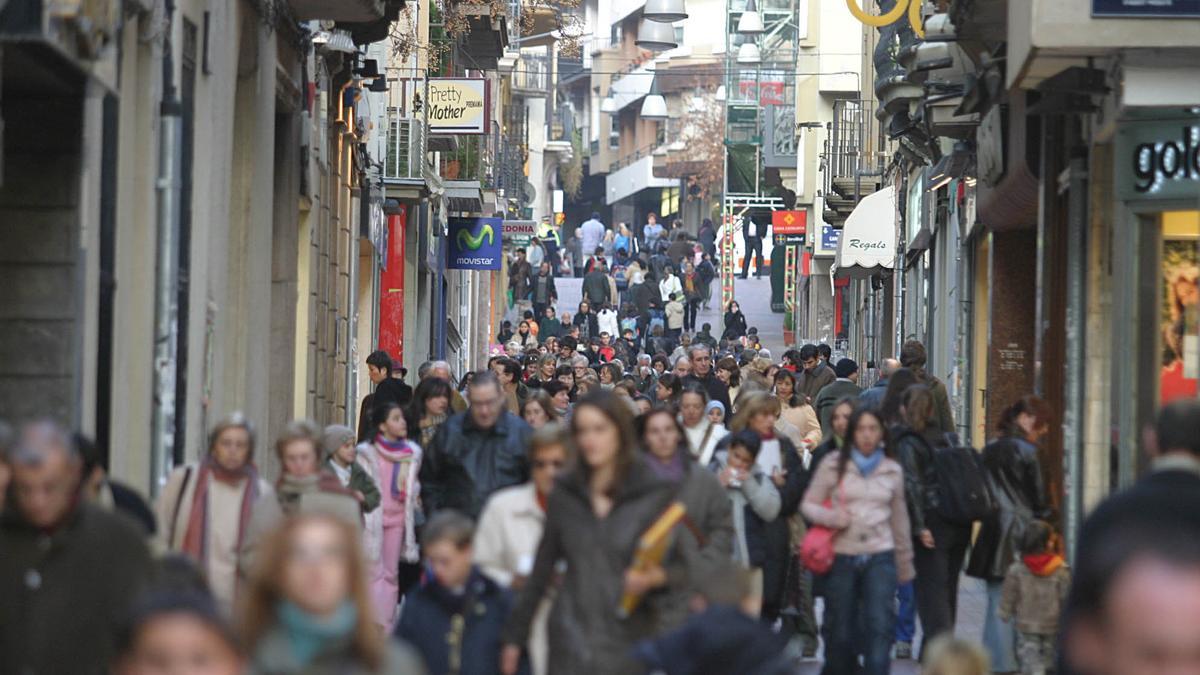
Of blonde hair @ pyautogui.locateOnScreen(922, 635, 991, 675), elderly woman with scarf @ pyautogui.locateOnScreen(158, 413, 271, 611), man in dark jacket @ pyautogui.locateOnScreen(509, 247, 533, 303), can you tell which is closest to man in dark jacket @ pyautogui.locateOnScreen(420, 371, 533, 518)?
elderly woman with scarf @ pyautogui.locateOnScreen(158, 413, 271, 611)

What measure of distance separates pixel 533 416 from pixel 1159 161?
13.6 feet

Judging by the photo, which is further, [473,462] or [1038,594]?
[1038,594]

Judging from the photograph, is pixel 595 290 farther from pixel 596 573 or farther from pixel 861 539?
pixel 596 573

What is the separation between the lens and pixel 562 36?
28.8 metres

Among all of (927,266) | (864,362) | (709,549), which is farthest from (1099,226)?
(864,362)

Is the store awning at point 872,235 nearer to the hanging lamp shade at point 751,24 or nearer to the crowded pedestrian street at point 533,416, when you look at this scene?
the crowded pedestrian street at point 533,416

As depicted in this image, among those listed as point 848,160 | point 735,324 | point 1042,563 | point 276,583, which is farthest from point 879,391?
point 735,324

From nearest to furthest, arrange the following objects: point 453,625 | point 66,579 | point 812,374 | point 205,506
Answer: point 66,579
point 453,625
point 205,506
point 812,374

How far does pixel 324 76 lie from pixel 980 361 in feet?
23.2

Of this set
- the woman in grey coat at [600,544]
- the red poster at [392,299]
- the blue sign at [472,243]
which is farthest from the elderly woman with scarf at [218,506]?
the blue sign at [472,243]

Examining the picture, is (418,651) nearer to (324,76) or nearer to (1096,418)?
(1096,418)

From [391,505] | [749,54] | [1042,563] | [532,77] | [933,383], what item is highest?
[532,77]

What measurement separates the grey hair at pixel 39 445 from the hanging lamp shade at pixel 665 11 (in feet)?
139

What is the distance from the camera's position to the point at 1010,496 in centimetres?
1342
